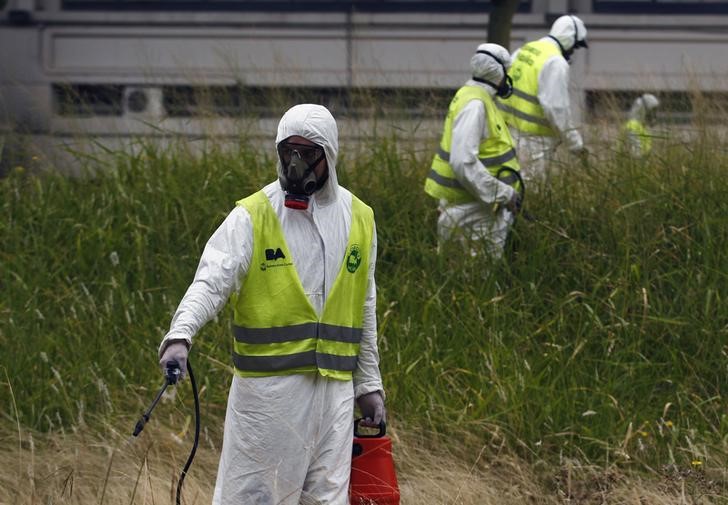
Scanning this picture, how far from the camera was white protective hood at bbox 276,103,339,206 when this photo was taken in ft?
15.9

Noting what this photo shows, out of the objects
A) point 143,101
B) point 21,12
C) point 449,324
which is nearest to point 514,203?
point 449,324

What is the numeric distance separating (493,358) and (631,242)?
142cm

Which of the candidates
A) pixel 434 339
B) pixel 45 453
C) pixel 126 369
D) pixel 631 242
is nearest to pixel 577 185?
pixel 631 242

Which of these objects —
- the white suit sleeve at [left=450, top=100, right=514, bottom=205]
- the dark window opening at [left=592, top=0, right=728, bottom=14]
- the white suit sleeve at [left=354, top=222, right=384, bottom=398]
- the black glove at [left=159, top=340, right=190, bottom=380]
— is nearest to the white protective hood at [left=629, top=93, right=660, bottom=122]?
the white suit sleeve at [left=450, top=100, right=514, bottom=205]

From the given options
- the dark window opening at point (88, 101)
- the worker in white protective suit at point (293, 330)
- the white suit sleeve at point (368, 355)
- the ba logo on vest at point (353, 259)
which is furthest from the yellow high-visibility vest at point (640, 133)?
the worker in white protective suit at point (293, 330)

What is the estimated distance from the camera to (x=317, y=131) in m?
4.84

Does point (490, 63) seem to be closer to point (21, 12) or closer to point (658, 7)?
point (658, 7)

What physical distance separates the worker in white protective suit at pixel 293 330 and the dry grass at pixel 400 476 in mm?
855

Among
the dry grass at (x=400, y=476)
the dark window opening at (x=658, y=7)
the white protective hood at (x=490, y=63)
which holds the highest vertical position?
the dark window opening at (x=658, y=7)

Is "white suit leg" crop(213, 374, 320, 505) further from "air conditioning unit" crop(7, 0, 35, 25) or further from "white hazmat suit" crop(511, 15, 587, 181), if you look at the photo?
"air conditioning unit" crop(7, 0, 35, 25)

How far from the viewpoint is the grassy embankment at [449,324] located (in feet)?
22.0

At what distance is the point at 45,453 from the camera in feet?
22.8

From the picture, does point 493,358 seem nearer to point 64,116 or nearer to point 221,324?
point 221,324

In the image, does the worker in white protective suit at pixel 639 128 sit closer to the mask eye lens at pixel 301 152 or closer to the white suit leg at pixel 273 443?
the mask eye lens at pixel 301 152
